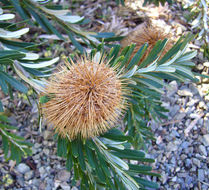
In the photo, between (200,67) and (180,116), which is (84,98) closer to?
(180,116)

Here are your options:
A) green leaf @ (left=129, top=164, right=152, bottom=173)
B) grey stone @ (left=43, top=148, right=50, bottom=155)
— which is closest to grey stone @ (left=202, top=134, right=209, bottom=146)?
green leaf @ (left=129, top=164, right=152, bottom=173)

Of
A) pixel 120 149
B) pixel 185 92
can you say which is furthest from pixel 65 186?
pixel 185 92

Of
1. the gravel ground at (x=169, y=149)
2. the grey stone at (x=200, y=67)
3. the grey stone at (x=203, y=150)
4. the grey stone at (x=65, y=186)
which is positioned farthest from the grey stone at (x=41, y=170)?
the grey stone at (x=200, y=67)

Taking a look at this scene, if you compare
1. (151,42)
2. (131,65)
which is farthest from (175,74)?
(151,42)

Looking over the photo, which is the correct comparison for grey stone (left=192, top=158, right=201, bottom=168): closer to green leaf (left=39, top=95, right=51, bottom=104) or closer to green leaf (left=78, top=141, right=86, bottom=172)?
green leaf (left=78, top=141, right=86, bottom=172)

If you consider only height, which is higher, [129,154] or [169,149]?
[129,154]
